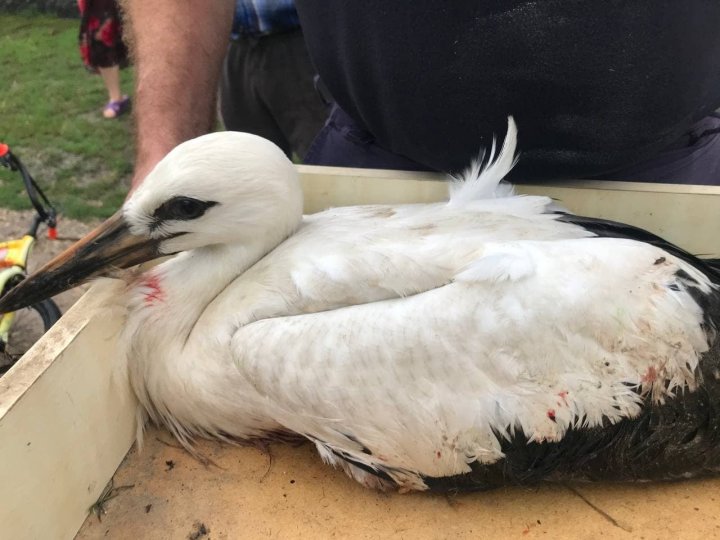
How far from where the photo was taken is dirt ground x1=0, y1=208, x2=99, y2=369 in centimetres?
319

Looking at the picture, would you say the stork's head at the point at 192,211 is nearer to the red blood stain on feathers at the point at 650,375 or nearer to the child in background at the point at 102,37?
the red blood stain on feathers at the point at 650,375

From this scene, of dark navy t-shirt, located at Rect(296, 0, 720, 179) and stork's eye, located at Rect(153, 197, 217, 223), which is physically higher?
dark navy t-shirt, located at Rect(296, 0, 720, 179)

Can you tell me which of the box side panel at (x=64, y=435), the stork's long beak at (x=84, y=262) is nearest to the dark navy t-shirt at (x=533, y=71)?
the stork's long beak at (x=84, y=262)

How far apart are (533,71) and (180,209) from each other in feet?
2.74

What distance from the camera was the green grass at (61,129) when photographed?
487 centimetres

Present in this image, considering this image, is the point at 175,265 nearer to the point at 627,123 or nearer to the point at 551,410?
the point at 551,410

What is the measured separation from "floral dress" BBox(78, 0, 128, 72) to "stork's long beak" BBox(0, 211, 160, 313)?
3785 millimetres

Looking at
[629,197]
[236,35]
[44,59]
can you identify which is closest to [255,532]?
[629,197]

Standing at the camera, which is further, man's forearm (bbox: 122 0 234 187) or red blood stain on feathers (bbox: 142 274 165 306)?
man's forearm (bbox: 122 0 234 187)

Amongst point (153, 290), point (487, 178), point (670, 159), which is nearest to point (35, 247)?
point (153, 290)

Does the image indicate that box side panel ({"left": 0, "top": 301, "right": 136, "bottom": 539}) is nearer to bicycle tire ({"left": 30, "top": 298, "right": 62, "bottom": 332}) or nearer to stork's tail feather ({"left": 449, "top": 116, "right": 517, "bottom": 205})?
stork's tail feather ({"left": 449, "top": 116, "right": 517, "bottom": 205})

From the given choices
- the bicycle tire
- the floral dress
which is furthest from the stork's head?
the floral dress

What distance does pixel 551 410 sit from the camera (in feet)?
4.32

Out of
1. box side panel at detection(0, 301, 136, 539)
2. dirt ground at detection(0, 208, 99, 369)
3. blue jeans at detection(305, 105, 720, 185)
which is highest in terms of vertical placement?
blue jeans at detection(305, 105, 720, 185)
